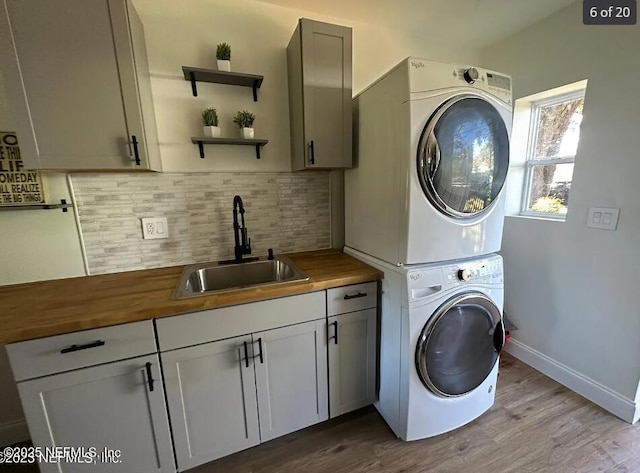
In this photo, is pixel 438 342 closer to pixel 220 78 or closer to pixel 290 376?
pixel 290 376

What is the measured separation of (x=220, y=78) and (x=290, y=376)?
170 centimetres

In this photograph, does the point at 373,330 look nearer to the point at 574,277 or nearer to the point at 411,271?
the point at 411,271

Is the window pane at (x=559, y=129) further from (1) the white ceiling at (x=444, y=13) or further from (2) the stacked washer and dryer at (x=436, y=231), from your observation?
(2) the stacked washer and dryer at (x=436, y=231)

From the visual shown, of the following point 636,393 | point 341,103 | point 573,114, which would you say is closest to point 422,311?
point 341,103

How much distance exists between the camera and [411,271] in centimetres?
128

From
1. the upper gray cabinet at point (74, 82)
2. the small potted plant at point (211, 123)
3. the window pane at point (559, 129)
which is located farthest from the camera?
the window pane at point (559, 129)

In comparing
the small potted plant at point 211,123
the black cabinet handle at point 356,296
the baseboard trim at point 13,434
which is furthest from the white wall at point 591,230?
the baseboard trim at point 13,434

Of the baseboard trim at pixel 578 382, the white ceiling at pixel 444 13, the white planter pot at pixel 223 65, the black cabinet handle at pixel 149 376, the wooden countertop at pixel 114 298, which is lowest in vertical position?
the baseboard trim at pixel 578 382

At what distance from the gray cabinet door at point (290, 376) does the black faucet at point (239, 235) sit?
1.94 feet

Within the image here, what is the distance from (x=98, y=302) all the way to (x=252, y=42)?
1.65 metres

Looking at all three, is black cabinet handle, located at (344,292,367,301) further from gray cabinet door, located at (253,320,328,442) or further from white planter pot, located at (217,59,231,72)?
white planter pot, located at (217,59,231,72)

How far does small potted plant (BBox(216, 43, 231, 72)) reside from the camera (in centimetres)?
149

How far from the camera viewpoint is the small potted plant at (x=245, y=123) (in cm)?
159

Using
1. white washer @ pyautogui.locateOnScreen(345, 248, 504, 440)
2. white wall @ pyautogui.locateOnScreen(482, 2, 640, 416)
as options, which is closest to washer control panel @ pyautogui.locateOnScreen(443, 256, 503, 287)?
white washer @ pyautogui.locateOnScreen(345, 248, 504, 440)
